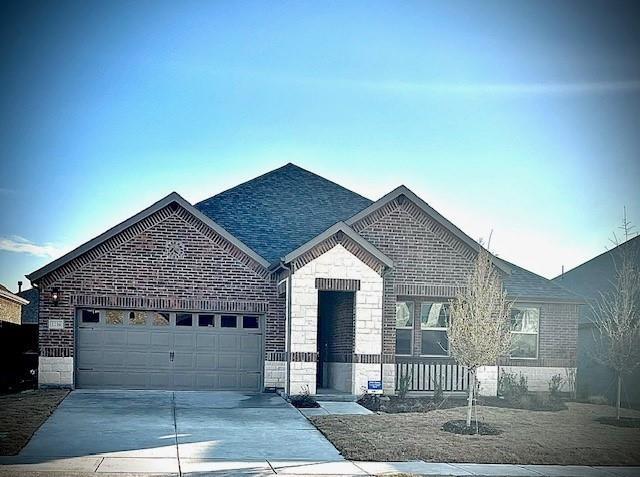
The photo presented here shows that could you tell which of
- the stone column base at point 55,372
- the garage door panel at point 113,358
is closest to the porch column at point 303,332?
the garage door panel at point 113,358

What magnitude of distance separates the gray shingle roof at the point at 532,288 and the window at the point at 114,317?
10608 mm

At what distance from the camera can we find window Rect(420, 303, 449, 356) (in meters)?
21.9

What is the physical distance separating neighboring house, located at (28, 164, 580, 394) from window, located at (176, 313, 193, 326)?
0.09 ft

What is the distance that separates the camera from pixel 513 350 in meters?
21.4

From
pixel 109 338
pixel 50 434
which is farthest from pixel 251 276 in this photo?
pixel 50 434

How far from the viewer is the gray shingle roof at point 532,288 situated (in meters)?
22.6

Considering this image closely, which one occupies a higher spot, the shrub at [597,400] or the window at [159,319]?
the window at [159,319]

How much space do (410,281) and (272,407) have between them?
5522mm

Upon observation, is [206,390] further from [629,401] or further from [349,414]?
[629,401]

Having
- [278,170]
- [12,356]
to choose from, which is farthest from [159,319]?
[278,170]

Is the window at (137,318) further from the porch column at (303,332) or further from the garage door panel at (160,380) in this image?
the porch column at (303,332)

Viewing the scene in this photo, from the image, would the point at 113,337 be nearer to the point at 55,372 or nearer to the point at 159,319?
the point at 159,319

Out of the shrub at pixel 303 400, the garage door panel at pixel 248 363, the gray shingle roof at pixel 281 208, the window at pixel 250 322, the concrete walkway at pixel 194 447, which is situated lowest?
the shrub at pixel 303 400

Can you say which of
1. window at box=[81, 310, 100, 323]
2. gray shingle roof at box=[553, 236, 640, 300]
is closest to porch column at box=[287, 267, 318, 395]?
window at box=[81, 310, 100, 323]
